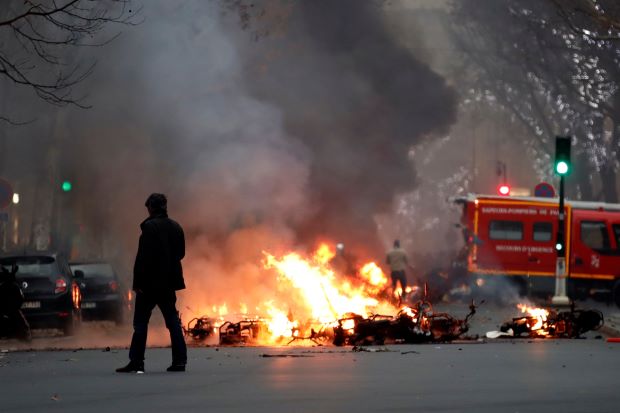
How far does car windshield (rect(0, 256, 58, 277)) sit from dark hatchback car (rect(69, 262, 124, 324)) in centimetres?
424

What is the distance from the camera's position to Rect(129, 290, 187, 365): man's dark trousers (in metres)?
14.8

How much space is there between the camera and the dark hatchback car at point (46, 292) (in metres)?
22.9

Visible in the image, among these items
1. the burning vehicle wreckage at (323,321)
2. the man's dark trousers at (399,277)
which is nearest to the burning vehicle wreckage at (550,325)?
the burning vehicle wreckage at (323,321)

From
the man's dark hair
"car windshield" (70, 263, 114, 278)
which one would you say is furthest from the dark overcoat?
"car windshield" (70, 263, 114, 278)

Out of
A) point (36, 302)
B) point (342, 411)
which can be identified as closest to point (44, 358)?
point (36, 302)

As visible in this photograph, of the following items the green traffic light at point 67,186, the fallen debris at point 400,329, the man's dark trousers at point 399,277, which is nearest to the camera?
the fallen debris at point 400,329

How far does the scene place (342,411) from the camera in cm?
1115

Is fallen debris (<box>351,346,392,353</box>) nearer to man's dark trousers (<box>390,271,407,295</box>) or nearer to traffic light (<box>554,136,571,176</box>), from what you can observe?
traffic light (<box>554,136,571,176</box>)

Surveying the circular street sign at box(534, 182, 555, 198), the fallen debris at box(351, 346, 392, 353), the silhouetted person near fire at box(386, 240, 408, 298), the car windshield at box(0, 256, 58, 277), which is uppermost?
the circular street sign at box(534, 182, 555, 198)

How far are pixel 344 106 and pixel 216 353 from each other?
15.0m

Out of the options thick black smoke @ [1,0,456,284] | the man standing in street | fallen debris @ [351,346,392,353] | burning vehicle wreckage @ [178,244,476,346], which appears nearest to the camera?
the man standing in street

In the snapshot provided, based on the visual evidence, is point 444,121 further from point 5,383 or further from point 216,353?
point 5,383

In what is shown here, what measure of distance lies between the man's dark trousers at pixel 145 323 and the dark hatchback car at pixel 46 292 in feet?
27.1

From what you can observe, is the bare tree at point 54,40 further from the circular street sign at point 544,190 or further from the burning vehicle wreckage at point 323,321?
the circular street sign at point 544,190
